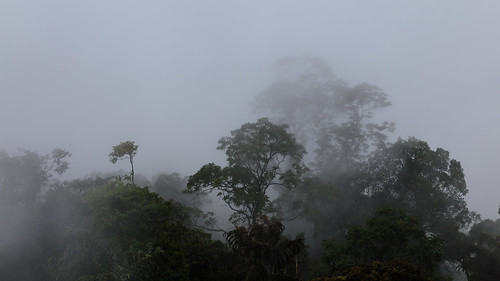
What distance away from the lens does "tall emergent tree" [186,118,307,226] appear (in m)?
28.7

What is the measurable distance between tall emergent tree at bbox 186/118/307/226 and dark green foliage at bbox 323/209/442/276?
29.9 feet

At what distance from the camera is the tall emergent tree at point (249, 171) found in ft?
94.1

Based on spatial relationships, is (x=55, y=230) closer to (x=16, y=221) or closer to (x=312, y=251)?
(x=16, y=221)

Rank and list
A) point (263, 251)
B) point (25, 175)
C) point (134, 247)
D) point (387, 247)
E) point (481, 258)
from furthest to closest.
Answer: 1. point (25, 175)
2. point (481, 258)
3. point (387, 247)
4. point (134, 247)
5. point (263, 251)

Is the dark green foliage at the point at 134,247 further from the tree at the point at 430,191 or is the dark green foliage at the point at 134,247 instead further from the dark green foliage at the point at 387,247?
the tree at the point at 430,191

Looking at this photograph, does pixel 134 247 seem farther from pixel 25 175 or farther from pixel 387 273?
pixel 25 175

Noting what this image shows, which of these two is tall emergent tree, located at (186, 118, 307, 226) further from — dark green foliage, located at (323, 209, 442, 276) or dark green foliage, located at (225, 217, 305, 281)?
dark green foliage, located at (225, 217, 305, 281)

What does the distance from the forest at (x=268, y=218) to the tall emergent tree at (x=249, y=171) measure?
0.39 feet

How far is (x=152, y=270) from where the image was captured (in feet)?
51.7

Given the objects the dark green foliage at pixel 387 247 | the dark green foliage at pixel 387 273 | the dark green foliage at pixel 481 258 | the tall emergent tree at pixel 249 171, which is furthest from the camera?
the tall emergent tree at pixel 249 171

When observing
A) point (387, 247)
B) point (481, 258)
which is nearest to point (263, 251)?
point (387, 247)

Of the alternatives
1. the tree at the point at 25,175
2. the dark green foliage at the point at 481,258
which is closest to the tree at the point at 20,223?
the tree at the point at 25,175

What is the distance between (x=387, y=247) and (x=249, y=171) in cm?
1394

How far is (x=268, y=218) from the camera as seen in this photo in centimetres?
1747
